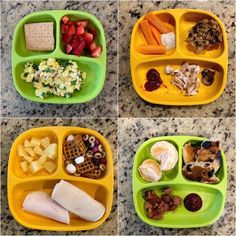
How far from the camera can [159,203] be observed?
1688 millimetres

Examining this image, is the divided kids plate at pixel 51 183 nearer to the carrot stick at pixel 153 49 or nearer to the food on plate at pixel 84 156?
the food on plate at pixel 84 156

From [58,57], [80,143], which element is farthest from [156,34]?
[80,143]

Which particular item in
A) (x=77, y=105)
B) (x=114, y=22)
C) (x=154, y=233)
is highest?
(x=114, y=22)

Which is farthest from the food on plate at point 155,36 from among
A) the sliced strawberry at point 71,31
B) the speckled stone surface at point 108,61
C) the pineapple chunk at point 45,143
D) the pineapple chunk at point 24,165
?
the pineapple chunk at point 24,165

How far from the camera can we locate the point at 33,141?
66.5 inches

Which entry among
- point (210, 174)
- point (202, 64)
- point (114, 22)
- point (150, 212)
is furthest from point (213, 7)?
point (150, 212)

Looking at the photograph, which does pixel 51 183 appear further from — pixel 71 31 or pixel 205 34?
pixel 205 34

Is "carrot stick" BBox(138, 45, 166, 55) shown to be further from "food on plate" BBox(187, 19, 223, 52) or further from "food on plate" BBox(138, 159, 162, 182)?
"food on plate" BBox(138, 159, 162, 182)

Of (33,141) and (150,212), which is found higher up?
(33,141)

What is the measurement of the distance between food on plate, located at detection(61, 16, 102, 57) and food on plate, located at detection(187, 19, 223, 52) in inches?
12.4

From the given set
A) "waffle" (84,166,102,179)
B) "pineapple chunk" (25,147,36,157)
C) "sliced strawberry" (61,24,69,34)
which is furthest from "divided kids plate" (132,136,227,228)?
"sliced strawberry" (61,24,69,34)

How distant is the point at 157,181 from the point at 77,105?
38 centimetres

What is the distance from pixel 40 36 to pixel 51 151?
0.38 meters

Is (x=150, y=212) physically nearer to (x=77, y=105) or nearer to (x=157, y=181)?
(x=157, y=181)
